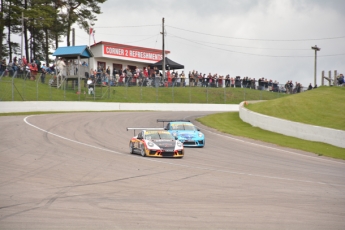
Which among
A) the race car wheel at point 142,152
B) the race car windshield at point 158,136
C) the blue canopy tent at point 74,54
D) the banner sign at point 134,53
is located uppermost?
the banner sign at point 134,53

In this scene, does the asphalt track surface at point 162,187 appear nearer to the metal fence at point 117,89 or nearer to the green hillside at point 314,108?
the green hillside at point 314,108

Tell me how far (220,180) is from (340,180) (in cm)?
393

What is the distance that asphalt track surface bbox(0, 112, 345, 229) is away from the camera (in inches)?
400

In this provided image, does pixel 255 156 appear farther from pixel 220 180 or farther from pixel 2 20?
pixel 2 20

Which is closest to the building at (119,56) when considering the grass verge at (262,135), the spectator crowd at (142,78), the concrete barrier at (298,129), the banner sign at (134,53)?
the banner sign at (134,53)

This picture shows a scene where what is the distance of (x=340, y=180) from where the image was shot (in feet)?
54.2

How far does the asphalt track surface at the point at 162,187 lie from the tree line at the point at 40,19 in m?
33.9

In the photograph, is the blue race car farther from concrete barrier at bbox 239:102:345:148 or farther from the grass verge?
concrete barrier at bbox 239:102:345:148

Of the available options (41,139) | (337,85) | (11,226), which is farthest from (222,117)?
(11,226)

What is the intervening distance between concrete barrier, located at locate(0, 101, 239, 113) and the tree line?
1288 centimetres

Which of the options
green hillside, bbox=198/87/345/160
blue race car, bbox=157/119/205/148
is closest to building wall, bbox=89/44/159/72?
green hillside, bbox=198/87/345/160

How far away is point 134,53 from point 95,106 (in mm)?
23816

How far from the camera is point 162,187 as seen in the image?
13.9 m

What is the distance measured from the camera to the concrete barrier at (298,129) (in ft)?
89.6
